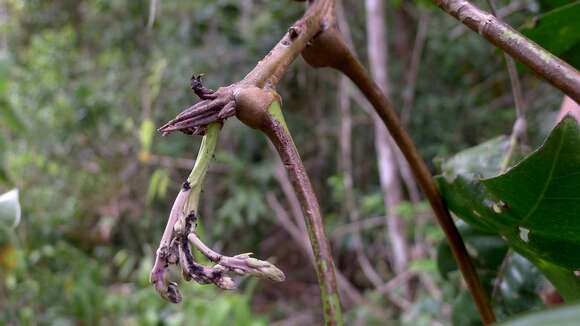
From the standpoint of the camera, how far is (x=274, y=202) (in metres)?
2.83

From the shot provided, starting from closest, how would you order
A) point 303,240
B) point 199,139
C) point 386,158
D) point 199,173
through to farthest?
point 199,173
point 386,158
point 303,240
point 199,139

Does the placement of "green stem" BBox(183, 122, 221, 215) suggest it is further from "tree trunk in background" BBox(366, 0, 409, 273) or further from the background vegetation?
the background vegetation

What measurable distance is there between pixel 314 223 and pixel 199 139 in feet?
9.10

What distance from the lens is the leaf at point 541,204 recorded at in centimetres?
33

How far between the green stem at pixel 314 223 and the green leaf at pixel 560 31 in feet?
1.24

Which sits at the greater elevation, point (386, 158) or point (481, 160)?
point (386, 158)

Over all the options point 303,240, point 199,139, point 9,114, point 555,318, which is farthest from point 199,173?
point 199,139

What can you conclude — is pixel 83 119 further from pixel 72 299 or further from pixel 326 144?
pixel 326 144

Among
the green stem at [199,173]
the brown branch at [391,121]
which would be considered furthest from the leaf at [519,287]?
the green stem at [199,173]

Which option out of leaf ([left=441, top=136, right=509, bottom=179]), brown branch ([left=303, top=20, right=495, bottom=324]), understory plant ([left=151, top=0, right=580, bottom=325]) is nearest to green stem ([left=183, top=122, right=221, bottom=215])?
understory plant ([left=151, top=0, right=580, bottom=325])

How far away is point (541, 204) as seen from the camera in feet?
1.23

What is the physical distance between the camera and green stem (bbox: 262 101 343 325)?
11.9 inches

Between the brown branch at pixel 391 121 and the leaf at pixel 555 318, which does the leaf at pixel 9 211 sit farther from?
the leaf at pixel 555 318

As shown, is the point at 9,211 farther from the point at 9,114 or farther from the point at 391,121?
the point at 9,114
